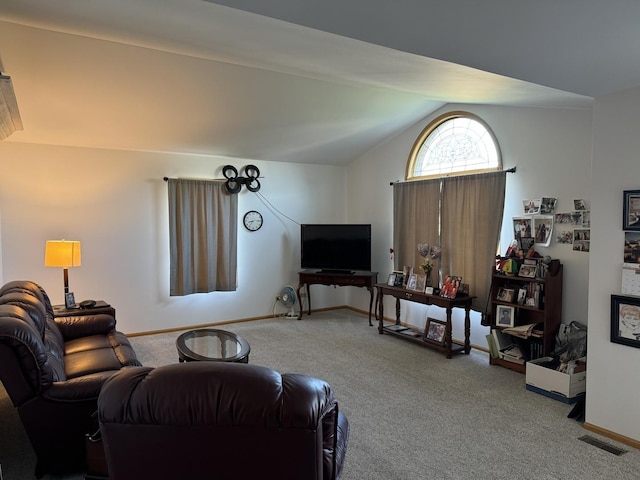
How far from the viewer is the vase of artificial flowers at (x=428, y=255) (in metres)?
5.14

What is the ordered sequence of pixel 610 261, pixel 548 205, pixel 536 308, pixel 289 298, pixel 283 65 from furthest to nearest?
pixel 289 298 < pixel 548 205 < pixel 536 308 < pixel 283 65 < pixel 610 261

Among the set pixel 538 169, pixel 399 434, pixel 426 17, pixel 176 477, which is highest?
pixel 426 17

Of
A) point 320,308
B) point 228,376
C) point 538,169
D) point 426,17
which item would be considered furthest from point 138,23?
point 320,308

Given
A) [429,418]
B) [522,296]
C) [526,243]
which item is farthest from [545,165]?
[429,418]

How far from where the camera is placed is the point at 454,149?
17.2 feet

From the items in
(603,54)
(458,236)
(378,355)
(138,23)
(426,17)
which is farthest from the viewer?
(458,236)

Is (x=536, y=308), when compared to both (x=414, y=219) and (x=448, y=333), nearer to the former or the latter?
(x=448, y=333)

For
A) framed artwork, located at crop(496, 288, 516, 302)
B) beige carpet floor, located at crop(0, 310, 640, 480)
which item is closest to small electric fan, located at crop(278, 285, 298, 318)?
beige carpet floor, located at crop(0, 310, 640, 480)

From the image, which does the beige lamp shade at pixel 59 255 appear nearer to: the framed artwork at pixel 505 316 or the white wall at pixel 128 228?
the white wall at pixel 128 228

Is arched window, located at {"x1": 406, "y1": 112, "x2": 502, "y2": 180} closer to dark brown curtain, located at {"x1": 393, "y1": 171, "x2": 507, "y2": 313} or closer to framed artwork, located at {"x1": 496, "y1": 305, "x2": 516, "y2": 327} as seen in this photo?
dark brown curtain, located at {"x1": 393, "y1": 171, "x2": 507, "y2": 313}

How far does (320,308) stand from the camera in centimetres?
700

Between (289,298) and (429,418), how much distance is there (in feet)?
11.5

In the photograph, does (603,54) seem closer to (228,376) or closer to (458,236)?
(228,376)

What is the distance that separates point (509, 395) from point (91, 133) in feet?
16.3
